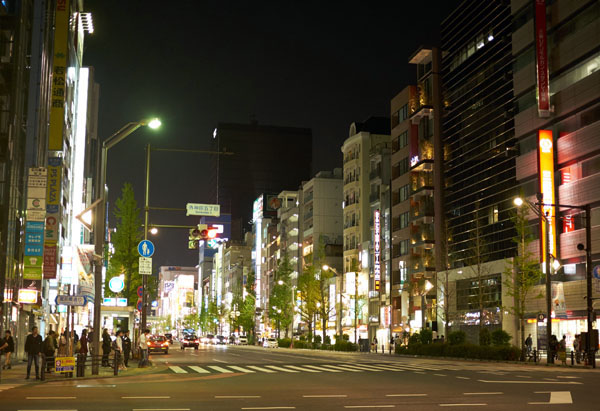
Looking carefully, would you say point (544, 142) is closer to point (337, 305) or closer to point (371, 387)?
point (371, 387)

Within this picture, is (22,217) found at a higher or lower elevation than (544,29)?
lower

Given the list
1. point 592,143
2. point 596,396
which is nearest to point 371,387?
point 596,396

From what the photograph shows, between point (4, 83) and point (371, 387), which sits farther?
point (4, 83)

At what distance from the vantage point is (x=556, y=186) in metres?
57.7

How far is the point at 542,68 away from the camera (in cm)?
5778

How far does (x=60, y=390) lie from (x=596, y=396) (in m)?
14.6

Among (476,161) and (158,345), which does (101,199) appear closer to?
(158,345)

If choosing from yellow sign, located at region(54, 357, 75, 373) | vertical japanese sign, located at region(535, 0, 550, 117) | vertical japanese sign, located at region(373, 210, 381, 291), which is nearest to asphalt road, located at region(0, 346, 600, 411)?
yellow sign, located at region(54, 357, 75, 373)

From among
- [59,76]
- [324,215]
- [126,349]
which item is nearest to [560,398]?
[126,349]

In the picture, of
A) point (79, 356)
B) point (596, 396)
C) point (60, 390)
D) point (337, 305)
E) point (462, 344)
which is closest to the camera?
point (596, 396)

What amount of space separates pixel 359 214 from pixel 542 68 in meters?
45.9

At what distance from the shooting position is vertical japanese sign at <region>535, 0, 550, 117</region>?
189ft

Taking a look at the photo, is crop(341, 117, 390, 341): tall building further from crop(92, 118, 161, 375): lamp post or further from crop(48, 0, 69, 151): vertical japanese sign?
crop(92, 118, 161, 375): lamp post

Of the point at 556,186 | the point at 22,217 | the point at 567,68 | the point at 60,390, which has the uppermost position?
the point at 567,68
